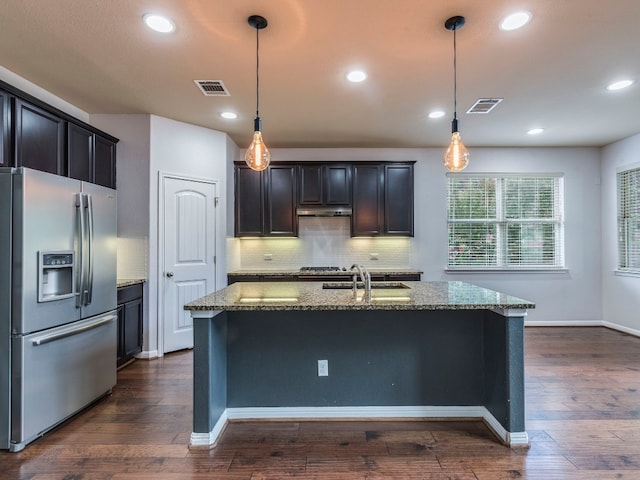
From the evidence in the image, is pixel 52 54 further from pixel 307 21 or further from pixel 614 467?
pixel 614 467

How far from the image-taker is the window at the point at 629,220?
4.74 metres

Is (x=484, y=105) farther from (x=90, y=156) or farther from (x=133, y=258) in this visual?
(x=133, y=258)

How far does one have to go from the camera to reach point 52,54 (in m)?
2.69

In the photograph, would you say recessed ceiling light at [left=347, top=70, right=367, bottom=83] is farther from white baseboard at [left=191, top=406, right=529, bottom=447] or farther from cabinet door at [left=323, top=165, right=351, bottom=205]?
white baseboard at [left=191, top=406, right=529, bottom=447]

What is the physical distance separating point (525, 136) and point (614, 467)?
400 centimetres

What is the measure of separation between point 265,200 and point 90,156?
2104mm

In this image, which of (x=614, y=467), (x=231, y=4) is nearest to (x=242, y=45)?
(x=231, y=4)

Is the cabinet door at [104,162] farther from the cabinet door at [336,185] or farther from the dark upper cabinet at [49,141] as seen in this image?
the cabinet door at [336,185]

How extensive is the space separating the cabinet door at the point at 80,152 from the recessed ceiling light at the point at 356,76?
2.53 meters

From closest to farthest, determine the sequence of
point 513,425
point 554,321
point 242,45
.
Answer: point 513,425 → point 242,45 → point 554,321

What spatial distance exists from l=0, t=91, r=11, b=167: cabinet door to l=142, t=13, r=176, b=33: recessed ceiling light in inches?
48.6

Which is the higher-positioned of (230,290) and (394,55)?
(394,55)

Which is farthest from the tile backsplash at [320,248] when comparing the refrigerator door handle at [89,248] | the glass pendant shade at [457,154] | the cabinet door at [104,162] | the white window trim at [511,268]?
the glass pendant shade at [457,154]

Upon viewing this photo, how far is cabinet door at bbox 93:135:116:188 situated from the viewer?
11.7 feet
